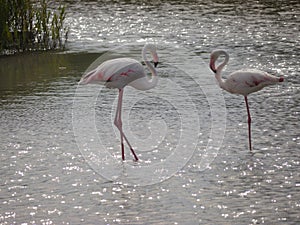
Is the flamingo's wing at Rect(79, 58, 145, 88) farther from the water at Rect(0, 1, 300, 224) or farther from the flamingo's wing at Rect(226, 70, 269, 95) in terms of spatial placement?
the flamingo's wing at Rect(226, 70, 269, 95)

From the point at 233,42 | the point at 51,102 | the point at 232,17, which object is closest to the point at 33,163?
the point at 51,102

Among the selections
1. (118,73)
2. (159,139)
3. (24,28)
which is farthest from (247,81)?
(24,28)

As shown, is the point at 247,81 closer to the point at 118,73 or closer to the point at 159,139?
the point at 159,139

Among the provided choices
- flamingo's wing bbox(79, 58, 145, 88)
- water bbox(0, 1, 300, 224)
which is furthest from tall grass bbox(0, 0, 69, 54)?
flamingo's wing bbox(79, 58, 145, 88)

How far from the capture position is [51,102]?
30.3ft

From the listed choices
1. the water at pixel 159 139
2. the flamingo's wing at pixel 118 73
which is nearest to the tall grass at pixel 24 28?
the water at pixel 159 139

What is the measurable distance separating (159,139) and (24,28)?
5.18m

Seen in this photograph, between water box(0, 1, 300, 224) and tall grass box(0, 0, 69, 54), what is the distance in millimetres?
310

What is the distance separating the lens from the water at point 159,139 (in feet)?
19.5

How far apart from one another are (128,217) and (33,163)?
160cm

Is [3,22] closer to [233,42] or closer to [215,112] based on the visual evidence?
[233,42]

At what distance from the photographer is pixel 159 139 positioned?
7691 mm

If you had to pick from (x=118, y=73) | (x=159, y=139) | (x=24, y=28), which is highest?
(x=118, y=73)

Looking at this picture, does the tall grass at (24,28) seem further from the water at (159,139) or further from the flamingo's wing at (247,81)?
the flamingo's wing at (247,81)
